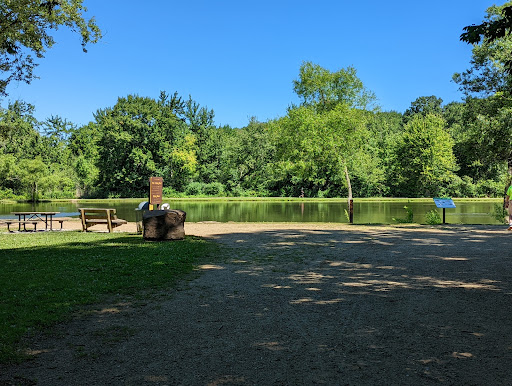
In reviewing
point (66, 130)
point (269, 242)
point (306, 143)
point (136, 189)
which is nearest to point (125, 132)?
point (136, 189)

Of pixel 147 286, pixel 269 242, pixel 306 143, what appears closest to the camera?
pixel 147 286

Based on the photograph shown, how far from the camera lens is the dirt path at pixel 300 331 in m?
3.60

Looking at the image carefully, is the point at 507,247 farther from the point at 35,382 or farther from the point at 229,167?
the point at 229,167

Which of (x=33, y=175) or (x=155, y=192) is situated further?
(x=33, y=175)

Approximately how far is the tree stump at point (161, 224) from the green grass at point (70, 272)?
17.1 inches

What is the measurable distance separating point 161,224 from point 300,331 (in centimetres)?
790

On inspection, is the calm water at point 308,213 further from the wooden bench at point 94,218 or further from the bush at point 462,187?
the wooden bench at point 94,218

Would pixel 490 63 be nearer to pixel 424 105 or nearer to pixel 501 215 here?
pixel 501 215

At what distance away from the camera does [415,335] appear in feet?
14.8

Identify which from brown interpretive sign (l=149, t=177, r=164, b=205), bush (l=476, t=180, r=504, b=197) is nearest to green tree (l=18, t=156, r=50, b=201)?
brown interpretive sign (l=149, t=177, r=164, b=205)

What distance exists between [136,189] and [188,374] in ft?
185

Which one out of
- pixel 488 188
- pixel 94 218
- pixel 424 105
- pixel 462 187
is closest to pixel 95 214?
pixel 94 218

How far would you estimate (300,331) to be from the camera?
4.64 metres

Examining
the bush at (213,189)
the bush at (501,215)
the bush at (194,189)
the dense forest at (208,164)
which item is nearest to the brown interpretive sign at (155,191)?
the bush at (501,215)
